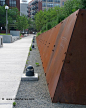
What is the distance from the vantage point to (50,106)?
3.79m

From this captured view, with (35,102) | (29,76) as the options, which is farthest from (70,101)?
(29,76)

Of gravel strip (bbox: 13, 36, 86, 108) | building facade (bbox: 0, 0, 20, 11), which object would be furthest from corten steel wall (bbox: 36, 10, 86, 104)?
building facade (bbox: 0, 0, 20, 11)

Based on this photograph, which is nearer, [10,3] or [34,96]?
[34,96]

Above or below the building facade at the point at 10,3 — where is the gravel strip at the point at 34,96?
below

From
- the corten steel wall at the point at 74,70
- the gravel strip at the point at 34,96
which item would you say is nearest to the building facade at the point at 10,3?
the gravel strip at the point at 34,96

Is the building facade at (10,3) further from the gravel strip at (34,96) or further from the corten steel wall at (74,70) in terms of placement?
the corten steel wall at (74,70)

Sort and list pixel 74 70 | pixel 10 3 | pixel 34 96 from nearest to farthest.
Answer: pixel 74 70
pixel 34 96
pixel 10 3

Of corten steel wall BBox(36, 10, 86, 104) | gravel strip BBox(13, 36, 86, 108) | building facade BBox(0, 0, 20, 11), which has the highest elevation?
building facade BBox(0, 0, 20, 11)

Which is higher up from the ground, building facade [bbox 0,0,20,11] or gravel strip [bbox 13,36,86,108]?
building facade [bbox 0,0,20,11]

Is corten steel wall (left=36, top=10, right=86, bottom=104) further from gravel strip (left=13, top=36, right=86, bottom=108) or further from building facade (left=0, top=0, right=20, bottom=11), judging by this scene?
building facade (left=0, top=0, right=20, bottom=11)

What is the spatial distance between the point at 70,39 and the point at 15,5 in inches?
3272

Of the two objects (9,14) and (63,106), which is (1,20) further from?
(63,106)

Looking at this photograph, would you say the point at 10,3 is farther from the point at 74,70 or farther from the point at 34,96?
the point at 74,70

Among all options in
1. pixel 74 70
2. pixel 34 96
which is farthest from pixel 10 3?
pixel 74 70
